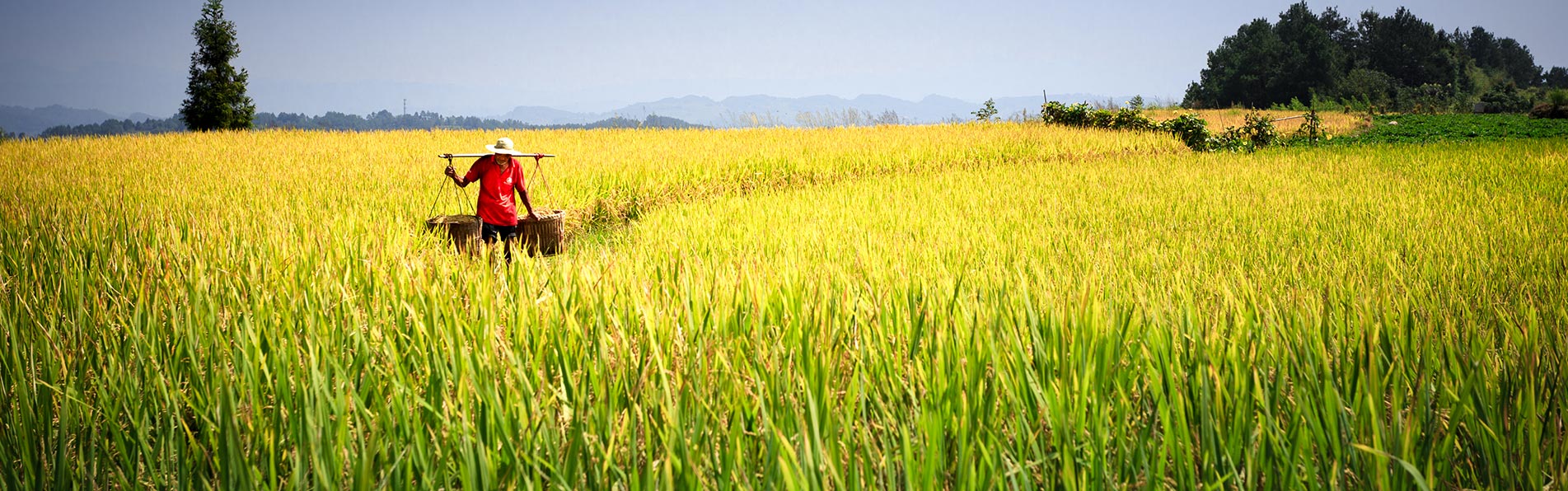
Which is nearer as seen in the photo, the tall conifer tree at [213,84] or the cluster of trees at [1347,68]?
the tall conifer tree at [213,84]

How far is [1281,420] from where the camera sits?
178 centimetres

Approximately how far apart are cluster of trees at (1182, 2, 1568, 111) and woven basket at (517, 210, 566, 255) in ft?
163

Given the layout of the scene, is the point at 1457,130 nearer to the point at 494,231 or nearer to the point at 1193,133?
the point at 1193,133

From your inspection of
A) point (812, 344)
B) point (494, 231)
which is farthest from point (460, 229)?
point (812, 344)

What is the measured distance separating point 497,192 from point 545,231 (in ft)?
1.31

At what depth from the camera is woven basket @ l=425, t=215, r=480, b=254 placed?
17.7ft

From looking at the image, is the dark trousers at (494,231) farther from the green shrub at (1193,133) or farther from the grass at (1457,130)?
the grass at (1457,130)

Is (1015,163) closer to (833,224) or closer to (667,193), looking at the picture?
(667,193)

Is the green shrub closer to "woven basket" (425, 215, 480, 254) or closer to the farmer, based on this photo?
the farmer

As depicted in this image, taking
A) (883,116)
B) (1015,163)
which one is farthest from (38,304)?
(883,116)

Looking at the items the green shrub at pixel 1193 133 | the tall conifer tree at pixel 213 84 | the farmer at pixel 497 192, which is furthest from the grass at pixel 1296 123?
the tall conifer tree at pixel 213 84

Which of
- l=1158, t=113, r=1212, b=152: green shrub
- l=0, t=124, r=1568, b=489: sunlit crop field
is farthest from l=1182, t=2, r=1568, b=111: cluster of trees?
l=0, t=124, r=1568, b=489: sunlit crop field

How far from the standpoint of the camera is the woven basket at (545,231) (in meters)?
5.50

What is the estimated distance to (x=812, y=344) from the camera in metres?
2.07
